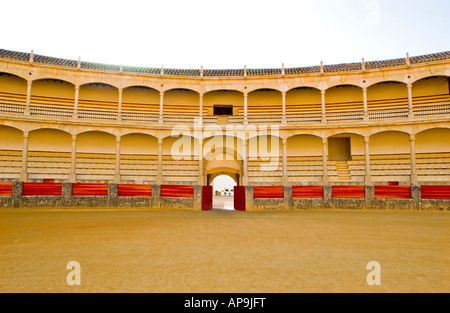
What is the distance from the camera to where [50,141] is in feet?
60.4

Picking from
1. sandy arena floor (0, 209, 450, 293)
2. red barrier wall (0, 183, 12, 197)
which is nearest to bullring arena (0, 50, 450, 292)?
red barrier wall (0, 183, 12, 197)

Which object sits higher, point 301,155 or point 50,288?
point 301,155

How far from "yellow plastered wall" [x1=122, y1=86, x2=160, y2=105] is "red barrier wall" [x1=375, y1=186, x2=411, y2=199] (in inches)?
618

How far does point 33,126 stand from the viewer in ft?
54.3

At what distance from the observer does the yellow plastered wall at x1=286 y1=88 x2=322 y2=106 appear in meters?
20.2

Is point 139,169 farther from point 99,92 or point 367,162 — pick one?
point 367,162

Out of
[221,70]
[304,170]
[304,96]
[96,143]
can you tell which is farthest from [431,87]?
[96,143]

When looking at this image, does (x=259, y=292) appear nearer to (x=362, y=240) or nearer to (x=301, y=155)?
(x=362, y=240)

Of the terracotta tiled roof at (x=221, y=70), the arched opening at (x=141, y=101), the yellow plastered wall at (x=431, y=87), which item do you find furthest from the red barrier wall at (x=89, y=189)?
the yellow plastered wall at (x=431, y=87)

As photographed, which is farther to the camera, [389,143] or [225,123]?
[225,123]

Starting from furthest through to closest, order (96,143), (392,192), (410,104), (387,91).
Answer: (96,143)
(387,91)
(410,104)
(392,192)

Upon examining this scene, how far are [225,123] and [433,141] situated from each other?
1330 centimetres

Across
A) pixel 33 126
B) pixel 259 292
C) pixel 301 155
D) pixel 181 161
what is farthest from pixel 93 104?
pixel 259 292
